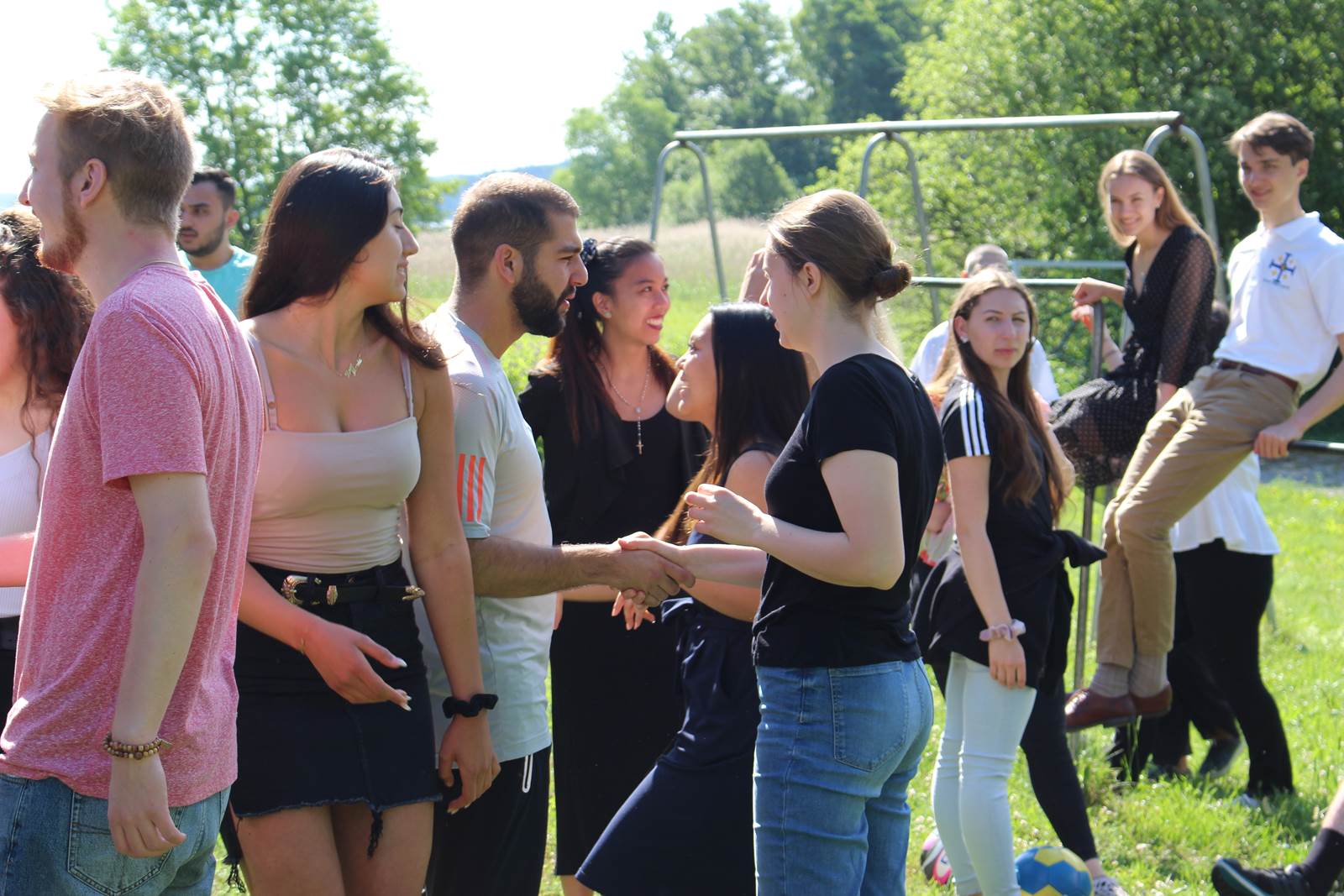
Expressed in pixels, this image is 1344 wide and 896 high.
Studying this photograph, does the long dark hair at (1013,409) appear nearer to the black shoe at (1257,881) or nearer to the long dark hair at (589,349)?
the long dark hair at (589,349)

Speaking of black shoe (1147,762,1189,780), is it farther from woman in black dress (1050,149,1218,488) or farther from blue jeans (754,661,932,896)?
blue jeans (754,661,932,896)

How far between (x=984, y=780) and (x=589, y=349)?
1.63 meters

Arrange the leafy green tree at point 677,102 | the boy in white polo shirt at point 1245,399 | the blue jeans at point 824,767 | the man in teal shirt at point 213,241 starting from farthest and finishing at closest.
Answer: the leafy green tree at point 677,102, the man in teal shirt at point 213,241, the boy in white polo shirt at point 1245,399, the blue jeans at point 824,767

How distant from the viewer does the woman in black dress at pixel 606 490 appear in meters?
3.73

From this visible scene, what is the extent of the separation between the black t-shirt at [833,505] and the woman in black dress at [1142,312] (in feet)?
9.86

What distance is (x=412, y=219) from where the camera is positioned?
44031 millimetres

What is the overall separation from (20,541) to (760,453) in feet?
4.91

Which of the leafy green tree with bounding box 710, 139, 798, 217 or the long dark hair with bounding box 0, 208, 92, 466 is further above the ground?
the leafy green tree with bounding box 710, 139, 798, 217

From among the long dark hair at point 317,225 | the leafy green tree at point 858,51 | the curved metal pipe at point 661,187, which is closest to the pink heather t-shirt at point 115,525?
Answer: the long dark hair at point 317,225

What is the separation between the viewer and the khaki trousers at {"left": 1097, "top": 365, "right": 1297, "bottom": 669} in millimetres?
4949

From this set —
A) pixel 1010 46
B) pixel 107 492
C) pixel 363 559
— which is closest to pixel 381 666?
pixel 363 559

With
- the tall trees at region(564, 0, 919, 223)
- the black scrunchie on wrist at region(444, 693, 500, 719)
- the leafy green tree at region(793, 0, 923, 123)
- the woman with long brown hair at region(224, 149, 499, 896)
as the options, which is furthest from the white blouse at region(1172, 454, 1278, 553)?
the leafy green tree at region(793, 0, 923, 123)

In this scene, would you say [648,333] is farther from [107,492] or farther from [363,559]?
[107,492]

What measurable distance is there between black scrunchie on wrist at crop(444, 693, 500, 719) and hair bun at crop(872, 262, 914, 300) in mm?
1073
